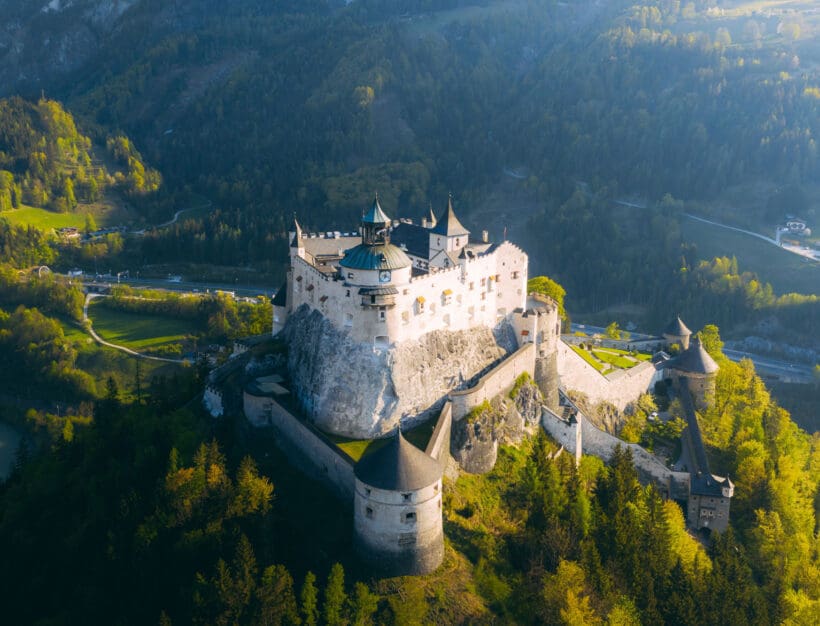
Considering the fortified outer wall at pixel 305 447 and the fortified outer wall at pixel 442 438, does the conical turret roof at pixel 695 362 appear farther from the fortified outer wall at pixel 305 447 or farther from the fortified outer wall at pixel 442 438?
the fortified outer wall at pixel 305 447

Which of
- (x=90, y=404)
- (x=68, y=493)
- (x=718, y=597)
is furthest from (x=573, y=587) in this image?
(x=90, y=404)

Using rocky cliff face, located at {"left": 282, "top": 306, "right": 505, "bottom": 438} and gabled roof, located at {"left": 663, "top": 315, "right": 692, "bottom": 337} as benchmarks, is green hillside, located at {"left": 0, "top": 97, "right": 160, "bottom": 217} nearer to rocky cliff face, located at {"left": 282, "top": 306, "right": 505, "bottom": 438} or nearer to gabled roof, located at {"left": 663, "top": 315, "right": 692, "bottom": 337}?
rocky cliff face, located at {"left": 282, "top": 306, "right": 505, "bottom": 438}

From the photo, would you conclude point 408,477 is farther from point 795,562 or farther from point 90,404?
point 90,404

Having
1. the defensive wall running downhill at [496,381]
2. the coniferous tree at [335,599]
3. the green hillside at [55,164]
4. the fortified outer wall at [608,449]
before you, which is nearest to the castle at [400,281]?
the defensive wall running downhill at [496,381]

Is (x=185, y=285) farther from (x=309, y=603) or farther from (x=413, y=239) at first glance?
(x=309, y=603)

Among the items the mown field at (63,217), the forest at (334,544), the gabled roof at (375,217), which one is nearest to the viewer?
the forest at (334,544)
